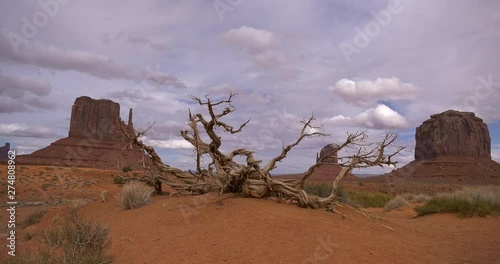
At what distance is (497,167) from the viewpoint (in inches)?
2785

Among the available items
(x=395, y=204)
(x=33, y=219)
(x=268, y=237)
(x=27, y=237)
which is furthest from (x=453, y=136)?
(x=27, y=237)

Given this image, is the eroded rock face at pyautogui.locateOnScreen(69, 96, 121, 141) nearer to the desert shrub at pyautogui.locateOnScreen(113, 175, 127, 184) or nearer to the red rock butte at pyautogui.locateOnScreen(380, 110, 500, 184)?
the desert shrub at pyautogui.locateOnScreen(113, 175, 127, 184)

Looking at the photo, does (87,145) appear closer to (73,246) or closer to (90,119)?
(90,119)

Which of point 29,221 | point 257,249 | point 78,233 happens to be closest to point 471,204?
point 257,249

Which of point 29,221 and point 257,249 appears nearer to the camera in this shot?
point 257,249

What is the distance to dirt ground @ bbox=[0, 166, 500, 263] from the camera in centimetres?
562

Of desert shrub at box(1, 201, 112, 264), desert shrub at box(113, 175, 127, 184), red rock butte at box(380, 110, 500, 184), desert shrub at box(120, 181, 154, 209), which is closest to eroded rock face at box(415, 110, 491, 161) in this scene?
red rock butte at box(380, 110, 500, 184)

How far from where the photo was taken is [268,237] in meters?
6.25

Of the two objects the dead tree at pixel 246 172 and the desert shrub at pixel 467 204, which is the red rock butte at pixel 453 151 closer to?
the desert shrub at pixel 467 204

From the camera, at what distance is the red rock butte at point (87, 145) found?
214 ft

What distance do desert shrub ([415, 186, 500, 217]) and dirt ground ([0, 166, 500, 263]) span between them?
2.14m

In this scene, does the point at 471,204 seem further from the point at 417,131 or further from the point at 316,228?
the point at 417,131

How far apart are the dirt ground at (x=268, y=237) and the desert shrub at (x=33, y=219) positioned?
3.97 feet

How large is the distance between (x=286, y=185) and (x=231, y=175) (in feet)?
5.14
